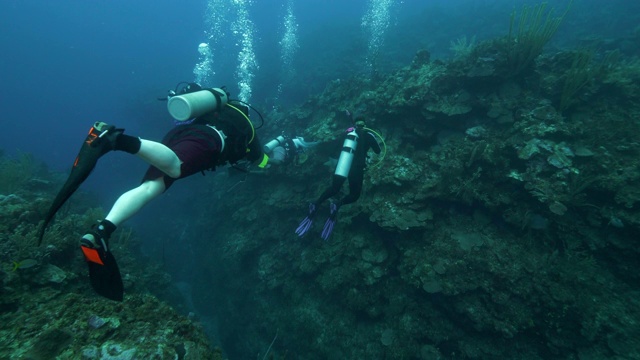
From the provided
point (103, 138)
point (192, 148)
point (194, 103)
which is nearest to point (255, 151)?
point (194, 103)

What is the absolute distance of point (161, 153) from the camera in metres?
2.53

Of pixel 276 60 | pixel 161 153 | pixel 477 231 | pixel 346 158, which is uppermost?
pixel 276 60

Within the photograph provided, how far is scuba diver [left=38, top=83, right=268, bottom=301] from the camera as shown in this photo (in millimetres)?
2270

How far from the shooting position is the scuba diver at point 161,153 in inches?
89.4

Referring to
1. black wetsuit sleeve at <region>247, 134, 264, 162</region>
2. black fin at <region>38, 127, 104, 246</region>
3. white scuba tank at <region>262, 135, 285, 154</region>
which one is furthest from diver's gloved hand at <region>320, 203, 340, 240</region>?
black fin at <region>38, 127, 104, 246</region>

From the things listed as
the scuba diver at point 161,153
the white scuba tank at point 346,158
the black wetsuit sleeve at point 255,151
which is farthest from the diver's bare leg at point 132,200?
the white scuba tank at point 346,158

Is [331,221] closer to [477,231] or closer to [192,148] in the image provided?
[477,231]

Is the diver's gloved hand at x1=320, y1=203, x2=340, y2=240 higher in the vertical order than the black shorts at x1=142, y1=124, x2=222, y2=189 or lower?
higher

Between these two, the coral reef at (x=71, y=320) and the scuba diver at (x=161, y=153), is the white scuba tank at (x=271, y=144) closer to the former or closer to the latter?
the scuba diver at (x=161, y=153)

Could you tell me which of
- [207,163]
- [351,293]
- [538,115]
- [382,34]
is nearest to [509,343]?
[351,293]

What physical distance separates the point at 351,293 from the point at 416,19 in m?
29.0

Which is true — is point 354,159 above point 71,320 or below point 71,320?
above

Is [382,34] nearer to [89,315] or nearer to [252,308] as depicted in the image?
[252,308]

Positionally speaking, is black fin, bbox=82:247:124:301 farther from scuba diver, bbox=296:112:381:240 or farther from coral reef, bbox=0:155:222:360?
scuba diver, bbox=296:112:381:240
